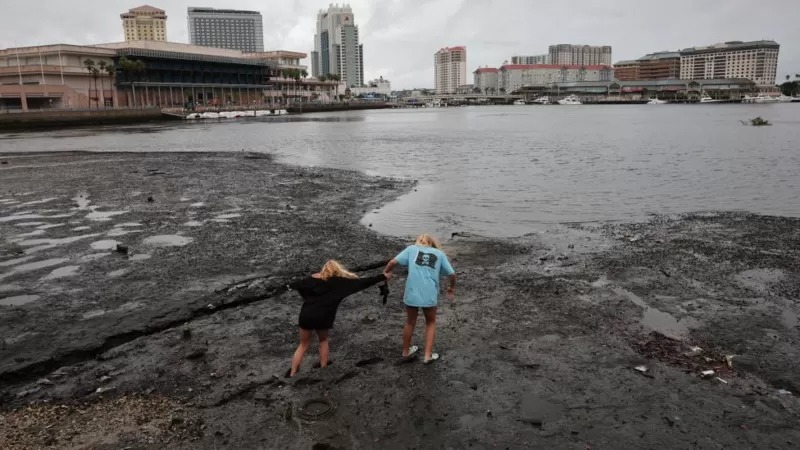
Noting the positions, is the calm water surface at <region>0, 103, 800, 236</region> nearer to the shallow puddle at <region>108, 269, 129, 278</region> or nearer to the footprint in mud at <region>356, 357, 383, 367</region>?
the shallow puddle at <region>108, 269, 129, 278</region>

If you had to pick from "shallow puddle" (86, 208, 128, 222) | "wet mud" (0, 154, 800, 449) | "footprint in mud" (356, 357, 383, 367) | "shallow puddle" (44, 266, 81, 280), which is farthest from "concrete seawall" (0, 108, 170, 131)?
"footprint in mud" (356, 357, 383, 367)

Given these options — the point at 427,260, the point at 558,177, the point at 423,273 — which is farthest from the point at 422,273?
the point at 558,177

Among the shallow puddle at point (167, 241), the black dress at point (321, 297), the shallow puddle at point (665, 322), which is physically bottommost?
the shallow puddle at point (665, 322)

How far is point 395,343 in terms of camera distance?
28.2 feet

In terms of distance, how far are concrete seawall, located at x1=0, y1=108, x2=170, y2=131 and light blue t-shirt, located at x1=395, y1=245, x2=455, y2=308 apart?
93.7 meters

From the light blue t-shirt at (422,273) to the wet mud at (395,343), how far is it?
0.95 metres

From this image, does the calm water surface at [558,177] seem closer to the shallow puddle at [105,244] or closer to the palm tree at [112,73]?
the shallow puddle at [105,244]

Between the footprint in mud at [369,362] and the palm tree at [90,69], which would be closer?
the footprint in mud at [369,362]

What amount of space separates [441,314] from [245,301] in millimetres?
3557

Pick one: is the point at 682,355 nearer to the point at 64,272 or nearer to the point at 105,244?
the point at 64,272

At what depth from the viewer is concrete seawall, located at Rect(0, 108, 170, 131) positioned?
275 feet

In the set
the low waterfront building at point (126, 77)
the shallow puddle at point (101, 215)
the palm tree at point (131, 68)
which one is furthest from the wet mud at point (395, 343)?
the palm tree at point (131, 68)

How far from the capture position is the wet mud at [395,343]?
6.41 m

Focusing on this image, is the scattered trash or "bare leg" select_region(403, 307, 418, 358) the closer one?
"bare leg" select_region(403, 307, 418, 358)
